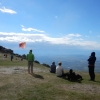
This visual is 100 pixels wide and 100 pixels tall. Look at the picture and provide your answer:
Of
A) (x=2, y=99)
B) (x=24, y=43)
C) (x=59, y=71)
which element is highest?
(x=24, y=43)


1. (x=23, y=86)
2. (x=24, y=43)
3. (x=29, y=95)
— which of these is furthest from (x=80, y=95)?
(x=24, y=43)

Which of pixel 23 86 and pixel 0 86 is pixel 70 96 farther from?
pixel 0 86

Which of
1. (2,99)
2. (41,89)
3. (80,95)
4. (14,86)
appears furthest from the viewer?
(14,86)

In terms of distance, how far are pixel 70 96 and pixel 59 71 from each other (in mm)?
8944

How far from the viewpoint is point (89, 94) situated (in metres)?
14.4

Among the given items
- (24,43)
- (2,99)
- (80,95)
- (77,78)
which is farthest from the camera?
(24,43)

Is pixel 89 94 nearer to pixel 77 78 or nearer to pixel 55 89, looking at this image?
pixel 55 89

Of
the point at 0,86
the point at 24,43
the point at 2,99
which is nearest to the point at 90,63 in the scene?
the point at 0,86

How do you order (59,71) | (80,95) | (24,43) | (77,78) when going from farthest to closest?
(24,43) → (59,71) → (77,78) → (80,95)

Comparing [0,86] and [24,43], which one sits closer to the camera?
[0,86]

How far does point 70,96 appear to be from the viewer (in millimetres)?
13836

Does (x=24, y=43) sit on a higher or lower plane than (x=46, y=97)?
higher

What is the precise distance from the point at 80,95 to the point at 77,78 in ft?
22.8

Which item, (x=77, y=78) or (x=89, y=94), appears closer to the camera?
(x=89, y=94)
